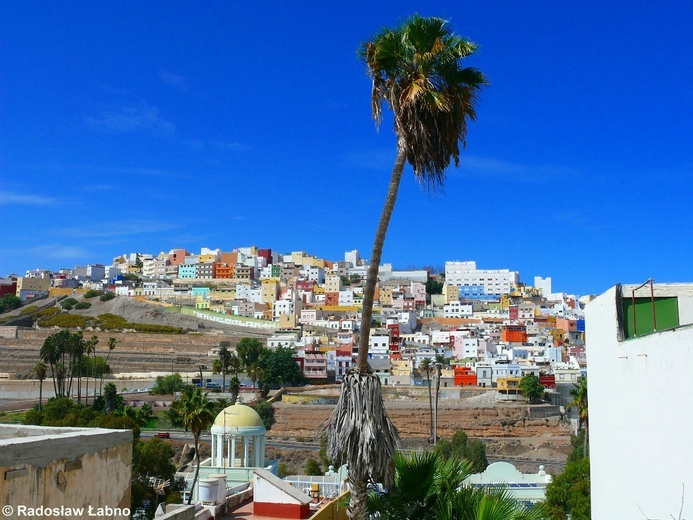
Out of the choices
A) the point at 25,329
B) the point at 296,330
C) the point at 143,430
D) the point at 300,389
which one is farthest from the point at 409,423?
the point at 25,329

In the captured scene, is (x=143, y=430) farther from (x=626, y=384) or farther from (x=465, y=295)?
(x=465, y=295)

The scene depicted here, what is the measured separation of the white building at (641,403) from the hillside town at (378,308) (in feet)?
201

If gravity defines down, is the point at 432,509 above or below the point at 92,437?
below

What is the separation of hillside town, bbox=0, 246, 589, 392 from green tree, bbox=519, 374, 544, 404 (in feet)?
5.40

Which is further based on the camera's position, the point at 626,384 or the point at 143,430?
the point at 143,430

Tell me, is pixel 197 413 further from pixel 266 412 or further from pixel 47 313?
pixel 47 313

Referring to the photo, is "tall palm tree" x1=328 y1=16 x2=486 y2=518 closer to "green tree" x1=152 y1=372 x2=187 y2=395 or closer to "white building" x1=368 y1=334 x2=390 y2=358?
"green tree" x1=152 y1=372 x2=187 y2=395

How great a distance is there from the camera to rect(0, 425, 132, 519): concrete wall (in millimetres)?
5715

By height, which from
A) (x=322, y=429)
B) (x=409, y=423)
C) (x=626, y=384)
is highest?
(x=626, y=384)

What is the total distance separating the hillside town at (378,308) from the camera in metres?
88.9

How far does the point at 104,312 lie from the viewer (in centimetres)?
13212

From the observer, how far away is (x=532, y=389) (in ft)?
253

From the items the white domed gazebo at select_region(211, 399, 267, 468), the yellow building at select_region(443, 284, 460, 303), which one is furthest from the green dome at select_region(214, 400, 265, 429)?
the yellow building at select_region(443, 284, 460, 303)

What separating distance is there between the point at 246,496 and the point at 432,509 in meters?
9.61
